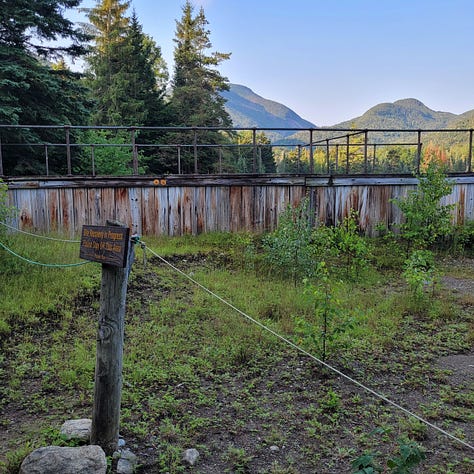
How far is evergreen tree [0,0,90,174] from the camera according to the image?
42.3 feet

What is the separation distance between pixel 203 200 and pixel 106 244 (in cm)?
775

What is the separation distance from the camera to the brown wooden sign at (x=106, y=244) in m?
2.75

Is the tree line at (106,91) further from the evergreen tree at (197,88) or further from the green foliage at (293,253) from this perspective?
the green foliage at (293,253)

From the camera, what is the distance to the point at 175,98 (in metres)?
25.4

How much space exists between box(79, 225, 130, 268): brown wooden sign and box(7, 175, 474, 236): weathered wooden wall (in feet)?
Result: 23.1

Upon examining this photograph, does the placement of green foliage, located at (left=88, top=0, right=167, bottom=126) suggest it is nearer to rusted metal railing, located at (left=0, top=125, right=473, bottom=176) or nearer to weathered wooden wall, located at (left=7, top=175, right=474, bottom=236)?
rusted metal railing, located at (left=0, top=125, right=473, bottom=176)

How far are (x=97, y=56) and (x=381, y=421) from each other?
2697cm

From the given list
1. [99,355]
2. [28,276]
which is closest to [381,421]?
[99,355]

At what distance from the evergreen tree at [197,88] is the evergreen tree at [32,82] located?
816 centimetres

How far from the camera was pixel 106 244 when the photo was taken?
9.37 feet

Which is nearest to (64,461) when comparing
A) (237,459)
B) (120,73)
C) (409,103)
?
(237,459)

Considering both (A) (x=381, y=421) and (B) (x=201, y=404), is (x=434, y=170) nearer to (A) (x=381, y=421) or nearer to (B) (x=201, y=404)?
(A) (x=381, y=421)

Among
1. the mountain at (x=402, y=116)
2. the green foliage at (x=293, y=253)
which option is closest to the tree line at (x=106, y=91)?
the green foliage at (x=293, y=253)

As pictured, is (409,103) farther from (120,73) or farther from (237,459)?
(237,459)
